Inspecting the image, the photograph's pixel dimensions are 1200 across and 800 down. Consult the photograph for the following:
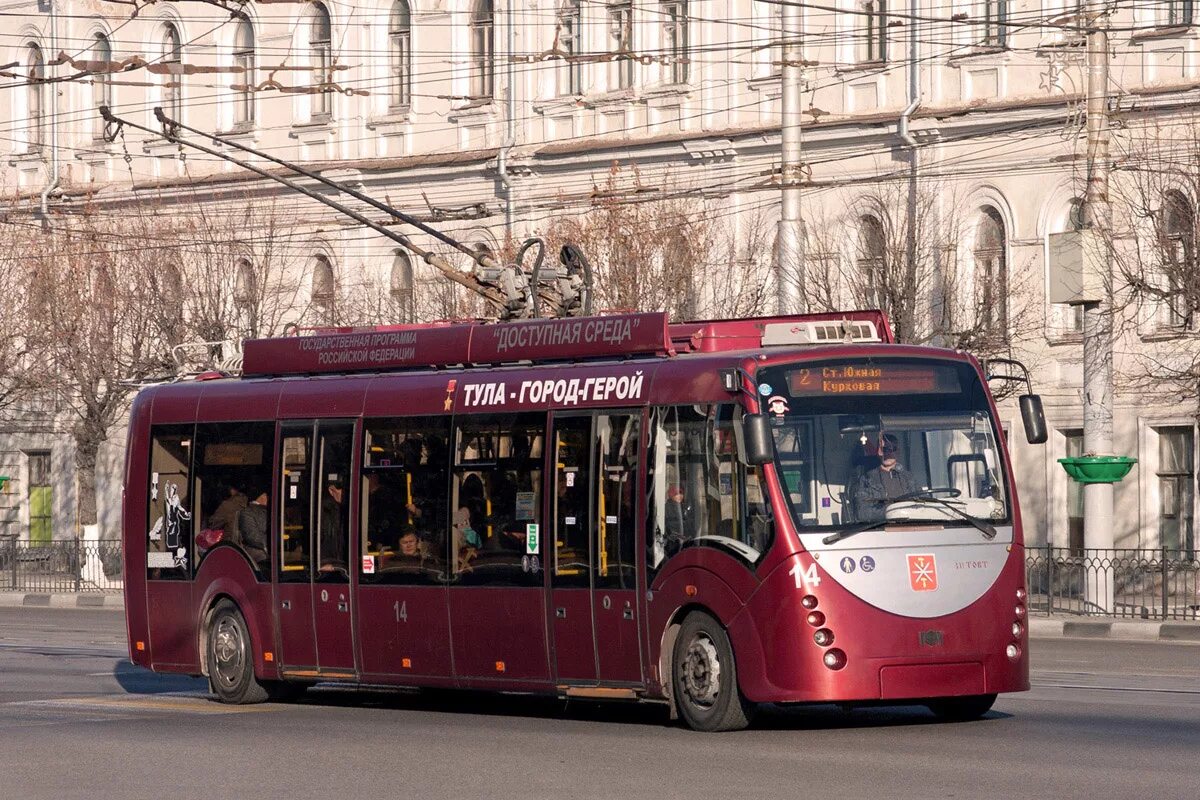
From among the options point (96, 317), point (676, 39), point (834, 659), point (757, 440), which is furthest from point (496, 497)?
point (96, 317)

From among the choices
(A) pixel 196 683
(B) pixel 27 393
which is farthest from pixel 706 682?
(B) pixel 27 393

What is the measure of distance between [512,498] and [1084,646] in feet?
36.7

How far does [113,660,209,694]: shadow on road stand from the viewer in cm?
2012

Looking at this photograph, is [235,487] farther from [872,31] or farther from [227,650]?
[872,31]

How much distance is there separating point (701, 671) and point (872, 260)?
21.6 metres

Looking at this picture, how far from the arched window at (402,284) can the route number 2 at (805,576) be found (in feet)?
88.8

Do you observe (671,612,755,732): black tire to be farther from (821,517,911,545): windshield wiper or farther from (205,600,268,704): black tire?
(205,600,268,704): black tire

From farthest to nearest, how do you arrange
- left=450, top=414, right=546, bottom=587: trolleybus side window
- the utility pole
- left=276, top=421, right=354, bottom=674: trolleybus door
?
the utility pole, left=276, top=421, right=354, bottom=674: trolleybus door, left=450, top=414, right=546, bottom=587: trolleybus side window

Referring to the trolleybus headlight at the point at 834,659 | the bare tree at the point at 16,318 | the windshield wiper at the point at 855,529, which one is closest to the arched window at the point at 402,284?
the bare tree at the point at 16,318

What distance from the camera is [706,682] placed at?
14.5m

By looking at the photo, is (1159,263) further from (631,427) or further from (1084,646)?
(631,427)

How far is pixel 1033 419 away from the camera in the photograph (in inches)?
607

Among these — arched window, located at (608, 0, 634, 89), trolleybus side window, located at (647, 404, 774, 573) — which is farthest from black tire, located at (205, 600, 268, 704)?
arched window, located at (608, 0, 634, 89)

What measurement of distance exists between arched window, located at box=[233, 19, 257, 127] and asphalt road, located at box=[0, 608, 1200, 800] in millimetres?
28443
